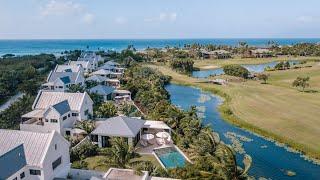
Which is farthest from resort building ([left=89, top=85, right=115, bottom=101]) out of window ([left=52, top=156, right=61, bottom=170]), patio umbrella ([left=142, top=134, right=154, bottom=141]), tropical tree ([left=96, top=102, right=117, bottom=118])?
window ([left=52, top=156, right=61, bottom=170])

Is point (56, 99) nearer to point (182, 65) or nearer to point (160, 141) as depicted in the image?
point (160, 141)

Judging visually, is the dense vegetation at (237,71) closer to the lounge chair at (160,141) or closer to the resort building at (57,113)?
the resort building at (57,113)

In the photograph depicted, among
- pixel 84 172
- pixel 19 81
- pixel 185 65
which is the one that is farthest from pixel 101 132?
pixel 185 65

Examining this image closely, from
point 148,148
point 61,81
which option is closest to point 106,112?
point 148,148

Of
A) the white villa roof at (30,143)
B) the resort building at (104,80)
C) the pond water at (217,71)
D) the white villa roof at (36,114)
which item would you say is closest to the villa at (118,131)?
the white villa roof at (36,114)

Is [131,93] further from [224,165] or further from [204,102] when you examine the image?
[224,165]

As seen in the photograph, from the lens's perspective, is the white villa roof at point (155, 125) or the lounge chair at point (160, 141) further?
the white villa roof at point (155, 125)
